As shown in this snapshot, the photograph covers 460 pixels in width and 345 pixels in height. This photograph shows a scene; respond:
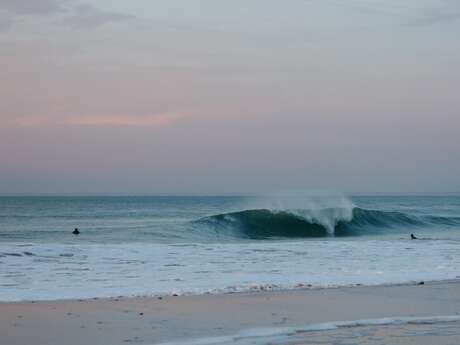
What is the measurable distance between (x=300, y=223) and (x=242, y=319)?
2610cm

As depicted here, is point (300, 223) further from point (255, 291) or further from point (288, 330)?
point (288, 330)

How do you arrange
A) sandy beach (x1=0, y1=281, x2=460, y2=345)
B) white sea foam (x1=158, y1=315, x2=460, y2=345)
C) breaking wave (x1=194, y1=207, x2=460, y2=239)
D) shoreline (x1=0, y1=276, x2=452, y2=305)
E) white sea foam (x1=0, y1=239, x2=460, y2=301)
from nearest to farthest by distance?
white sea foam (x1=158, y1=315, x2=460, y2=345) < sandy beach (x1=0, y1=281, x2=460, y2=345) < shoreline (x1=0, y1=276, x2=452, y2=305) < white sea foam (x1=0, y1=239, x2=460, y2=301) < breaking wave (x1=194, y1=207, x2=460, y2=239)

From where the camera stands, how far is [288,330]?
7930mm

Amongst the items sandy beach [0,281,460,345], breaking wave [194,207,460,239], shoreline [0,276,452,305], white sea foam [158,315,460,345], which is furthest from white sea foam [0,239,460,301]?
breaking wave [194,207,460,239]

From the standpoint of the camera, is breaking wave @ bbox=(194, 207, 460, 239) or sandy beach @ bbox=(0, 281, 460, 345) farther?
breaking wave @ bbox=(194, 207, 460, 239)

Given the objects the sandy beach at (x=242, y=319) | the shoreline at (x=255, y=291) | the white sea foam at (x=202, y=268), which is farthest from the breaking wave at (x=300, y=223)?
the sandy beach at (x=242, y=319)

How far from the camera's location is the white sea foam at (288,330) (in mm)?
7312

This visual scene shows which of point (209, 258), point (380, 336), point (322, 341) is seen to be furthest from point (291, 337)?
point (209, 258)

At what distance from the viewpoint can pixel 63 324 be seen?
8102 mm

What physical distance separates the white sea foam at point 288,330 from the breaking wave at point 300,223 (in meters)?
21.5

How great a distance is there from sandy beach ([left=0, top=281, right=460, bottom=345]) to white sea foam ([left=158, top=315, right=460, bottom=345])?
10 millimetres

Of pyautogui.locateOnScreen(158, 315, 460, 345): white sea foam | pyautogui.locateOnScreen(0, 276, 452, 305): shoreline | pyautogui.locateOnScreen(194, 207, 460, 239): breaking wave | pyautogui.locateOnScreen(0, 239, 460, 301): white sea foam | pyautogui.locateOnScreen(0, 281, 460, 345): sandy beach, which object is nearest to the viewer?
pyautogui.locateOnScreen(158, 315, 460, 345): white sea foam

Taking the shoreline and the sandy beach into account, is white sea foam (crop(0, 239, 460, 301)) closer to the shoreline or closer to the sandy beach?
the shoreline

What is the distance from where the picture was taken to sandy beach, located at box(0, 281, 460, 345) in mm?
7453
